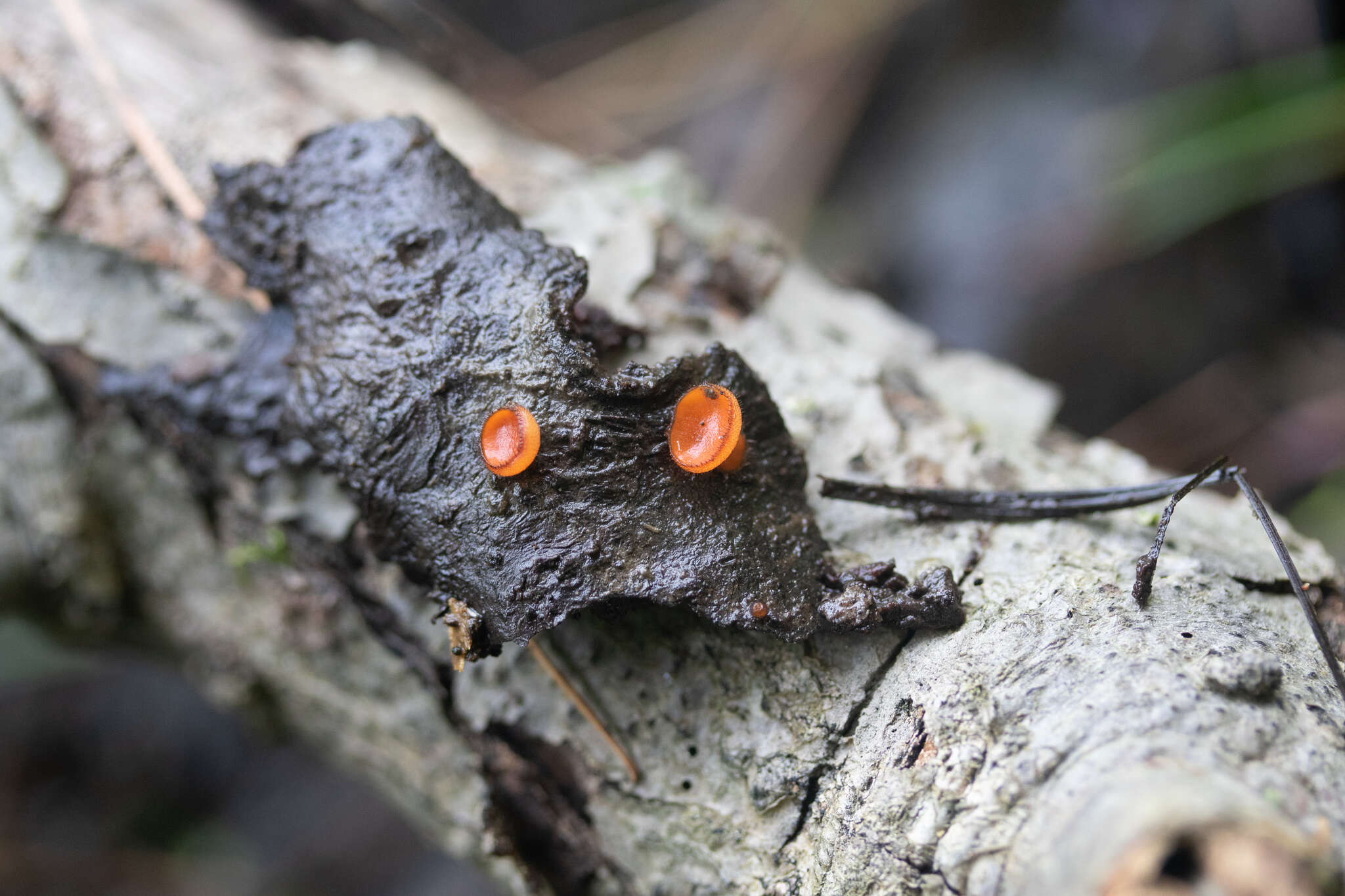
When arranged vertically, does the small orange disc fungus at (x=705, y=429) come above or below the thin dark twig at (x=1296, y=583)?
above

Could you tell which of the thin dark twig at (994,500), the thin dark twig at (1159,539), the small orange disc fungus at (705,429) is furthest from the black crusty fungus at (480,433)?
the thin dark twig at (1159,539)

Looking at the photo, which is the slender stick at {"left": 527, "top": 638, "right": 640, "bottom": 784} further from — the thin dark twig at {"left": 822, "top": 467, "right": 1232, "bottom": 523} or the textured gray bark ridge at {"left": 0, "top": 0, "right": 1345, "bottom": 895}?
the thin dark twig at {"left": 822, "top": 467, "right": 1232, "bottom": 523}

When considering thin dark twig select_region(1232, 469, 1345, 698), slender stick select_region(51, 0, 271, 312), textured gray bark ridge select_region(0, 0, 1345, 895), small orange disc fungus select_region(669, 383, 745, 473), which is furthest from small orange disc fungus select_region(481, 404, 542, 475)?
thin dark twig select_region(1232, 469, 1345, 698)

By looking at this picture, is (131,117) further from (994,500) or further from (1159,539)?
(1159,539)

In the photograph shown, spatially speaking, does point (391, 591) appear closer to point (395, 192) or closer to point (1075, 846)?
point (395, 192)

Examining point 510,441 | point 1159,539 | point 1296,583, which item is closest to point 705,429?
point 510,441

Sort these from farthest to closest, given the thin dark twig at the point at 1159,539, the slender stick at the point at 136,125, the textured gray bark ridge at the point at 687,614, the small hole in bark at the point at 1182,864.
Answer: the slender stick at the point at 136,125, the thin dark twig at the point at 1159,539, the textured gray bark ridge at the point at 687,614, the small hole in bark at the point at 1182,864

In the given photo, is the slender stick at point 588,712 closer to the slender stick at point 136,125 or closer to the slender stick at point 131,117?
the slender stick at point 136,125
